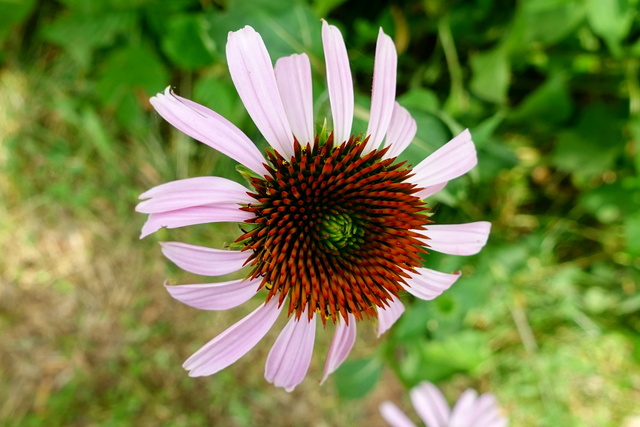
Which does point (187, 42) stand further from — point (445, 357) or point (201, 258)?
point (445, 357)

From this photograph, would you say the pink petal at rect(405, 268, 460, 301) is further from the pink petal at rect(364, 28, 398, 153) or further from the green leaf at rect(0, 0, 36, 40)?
the green leaf at rect(0, 0, 36, 40)

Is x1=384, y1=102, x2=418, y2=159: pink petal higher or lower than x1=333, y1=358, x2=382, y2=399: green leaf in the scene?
higher

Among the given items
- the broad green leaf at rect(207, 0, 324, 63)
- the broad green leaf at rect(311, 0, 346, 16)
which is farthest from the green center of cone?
the broad green leaf at rect(311, 0, 346, 16)

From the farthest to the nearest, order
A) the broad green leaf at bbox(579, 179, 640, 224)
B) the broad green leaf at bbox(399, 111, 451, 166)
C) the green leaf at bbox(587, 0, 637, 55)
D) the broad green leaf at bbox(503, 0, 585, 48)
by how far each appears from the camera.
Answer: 1. the broad green leaf at bbox(579, 179, 640, 224)
2. the broad green leaf at bbox(503, 0, 585, 48)
3. the green leaf at bbox(587, 0, 637, 55)
4. the broad green leaf at bbox(399, 111, 451, 166)

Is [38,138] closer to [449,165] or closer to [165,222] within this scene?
[165,222]

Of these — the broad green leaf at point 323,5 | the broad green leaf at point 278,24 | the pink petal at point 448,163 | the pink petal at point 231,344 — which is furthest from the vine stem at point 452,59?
the pink petal at point 231,344

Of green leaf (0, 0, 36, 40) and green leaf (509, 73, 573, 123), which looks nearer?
green leaf (509, 73, 573, 123)

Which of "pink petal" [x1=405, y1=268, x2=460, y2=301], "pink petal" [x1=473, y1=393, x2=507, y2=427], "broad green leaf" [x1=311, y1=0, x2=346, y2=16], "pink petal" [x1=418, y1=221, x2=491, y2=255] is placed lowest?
"pink petal" [x1=473, y1=393, x2=507, y2=427]

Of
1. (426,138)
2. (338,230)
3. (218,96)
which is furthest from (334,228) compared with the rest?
(218,96)
